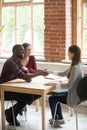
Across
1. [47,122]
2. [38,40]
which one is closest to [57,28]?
[38,40]

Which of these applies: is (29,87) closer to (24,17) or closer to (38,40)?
(38,40)

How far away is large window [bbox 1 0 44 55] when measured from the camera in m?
6.00

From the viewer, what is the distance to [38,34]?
6027 millimetres

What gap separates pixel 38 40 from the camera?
6.04 metres

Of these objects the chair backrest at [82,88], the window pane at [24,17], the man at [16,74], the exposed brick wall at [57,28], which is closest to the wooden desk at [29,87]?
the man at [16,74]

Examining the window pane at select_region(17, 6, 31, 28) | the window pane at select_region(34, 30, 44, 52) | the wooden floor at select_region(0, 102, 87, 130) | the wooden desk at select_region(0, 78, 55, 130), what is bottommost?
the wooden floor at select_region(0, 102, 87, 130)

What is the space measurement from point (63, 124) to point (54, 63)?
142 cm

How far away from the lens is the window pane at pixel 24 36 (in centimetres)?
614

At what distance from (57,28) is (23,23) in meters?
0.91

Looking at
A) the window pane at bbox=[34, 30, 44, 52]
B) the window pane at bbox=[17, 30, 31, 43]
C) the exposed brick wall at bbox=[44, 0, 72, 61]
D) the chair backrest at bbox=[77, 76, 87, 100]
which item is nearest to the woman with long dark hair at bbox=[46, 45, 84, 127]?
the chair backrest at bbox=[77, 76, 87, 100]

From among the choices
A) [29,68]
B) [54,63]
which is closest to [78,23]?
[54,63]

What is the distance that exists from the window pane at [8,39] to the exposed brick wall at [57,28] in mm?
918

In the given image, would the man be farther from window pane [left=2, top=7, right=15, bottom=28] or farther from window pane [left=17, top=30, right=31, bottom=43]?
window pane [left=2, top=7, right=15, bottom=28]

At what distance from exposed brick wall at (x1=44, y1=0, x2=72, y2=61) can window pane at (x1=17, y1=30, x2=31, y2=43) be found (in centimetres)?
55
